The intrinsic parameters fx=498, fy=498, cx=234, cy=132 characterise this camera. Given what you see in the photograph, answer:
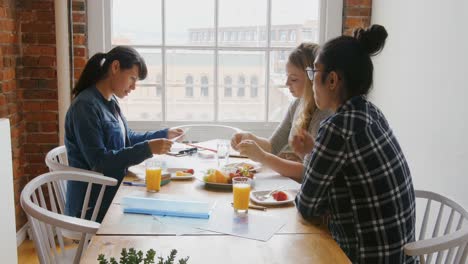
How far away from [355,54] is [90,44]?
2.30 metres

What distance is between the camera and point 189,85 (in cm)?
367

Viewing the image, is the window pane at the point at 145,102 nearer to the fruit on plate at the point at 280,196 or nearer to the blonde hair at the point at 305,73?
the blonde hair at the point at 305,73

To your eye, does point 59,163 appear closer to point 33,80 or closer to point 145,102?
point 33,80

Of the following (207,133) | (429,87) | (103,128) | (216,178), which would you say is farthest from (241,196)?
(207,133)

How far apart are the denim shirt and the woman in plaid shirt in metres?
0.95

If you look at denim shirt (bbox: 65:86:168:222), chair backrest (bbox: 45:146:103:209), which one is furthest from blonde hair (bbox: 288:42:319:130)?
chair backrest (bbox: 45:146:103:209)

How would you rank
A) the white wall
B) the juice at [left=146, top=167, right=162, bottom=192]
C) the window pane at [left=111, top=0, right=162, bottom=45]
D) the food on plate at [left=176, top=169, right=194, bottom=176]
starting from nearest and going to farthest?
the juice at [left=146, top=167, right=162, bottom=192], the food on plate at [left=176, top=169, right=194, bottom=176], the white wall, the window pane at [left=111, top=0, right=162, bottom=45]

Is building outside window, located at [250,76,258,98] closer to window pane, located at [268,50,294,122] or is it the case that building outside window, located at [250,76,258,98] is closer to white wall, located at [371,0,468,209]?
window pane, located at [268,50,294,122]

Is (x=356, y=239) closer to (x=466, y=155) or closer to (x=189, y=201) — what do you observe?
(x=189, y=201)

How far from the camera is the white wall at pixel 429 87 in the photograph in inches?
93.4

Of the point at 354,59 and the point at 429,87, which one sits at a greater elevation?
the point at 354,59

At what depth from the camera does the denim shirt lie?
7.50 ft

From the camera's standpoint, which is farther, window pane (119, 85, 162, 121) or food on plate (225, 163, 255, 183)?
window pane (119, 85, 162, 121)

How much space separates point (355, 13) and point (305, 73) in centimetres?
124
